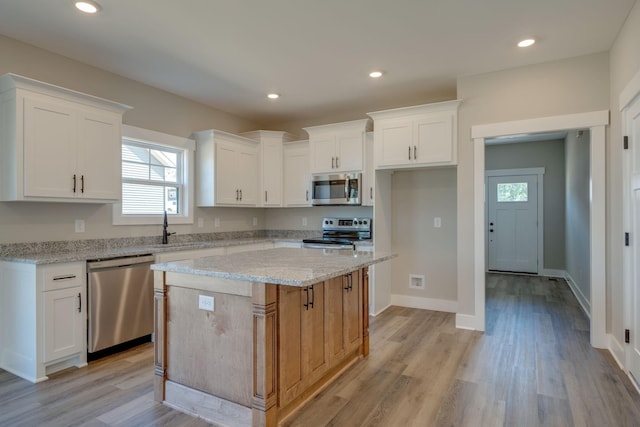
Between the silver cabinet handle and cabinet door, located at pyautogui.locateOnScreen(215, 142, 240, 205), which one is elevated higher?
cabinet door, located at pyautogui.locateOnScreen(215, 142, 240, 205)

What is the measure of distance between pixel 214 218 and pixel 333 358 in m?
2.96

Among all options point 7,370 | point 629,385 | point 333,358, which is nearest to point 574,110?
point 629,385

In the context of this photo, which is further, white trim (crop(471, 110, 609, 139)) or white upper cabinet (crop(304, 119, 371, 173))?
white upper cabinet (crop(304, 119, 371, 173))

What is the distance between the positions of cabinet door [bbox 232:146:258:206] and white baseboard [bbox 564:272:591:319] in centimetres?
448

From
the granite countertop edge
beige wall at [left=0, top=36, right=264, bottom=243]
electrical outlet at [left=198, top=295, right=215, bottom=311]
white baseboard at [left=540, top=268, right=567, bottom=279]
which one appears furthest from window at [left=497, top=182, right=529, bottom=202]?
electrical outlet at [left=198, top=295, right=215, bottom=311]

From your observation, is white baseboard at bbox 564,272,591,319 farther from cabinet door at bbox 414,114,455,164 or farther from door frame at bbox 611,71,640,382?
cabinet door at bbox 414,114,455,164

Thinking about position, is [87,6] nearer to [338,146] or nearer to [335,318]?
[335,318]

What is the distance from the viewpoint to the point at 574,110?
3.40 metres

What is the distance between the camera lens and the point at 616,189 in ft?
10.1

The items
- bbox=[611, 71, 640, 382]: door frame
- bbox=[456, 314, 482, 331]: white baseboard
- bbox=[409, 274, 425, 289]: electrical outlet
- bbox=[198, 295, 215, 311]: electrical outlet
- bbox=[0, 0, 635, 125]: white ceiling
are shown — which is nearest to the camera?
bbox=[198, 295, 215, 311]: electrical outlet

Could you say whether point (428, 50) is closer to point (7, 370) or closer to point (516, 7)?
point (516, 7)

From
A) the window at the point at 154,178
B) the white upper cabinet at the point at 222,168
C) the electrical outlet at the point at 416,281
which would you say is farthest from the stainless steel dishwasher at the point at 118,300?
the electrical outlet at the point at 416,281

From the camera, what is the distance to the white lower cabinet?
2.68 metres

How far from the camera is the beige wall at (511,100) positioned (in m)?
3.36
